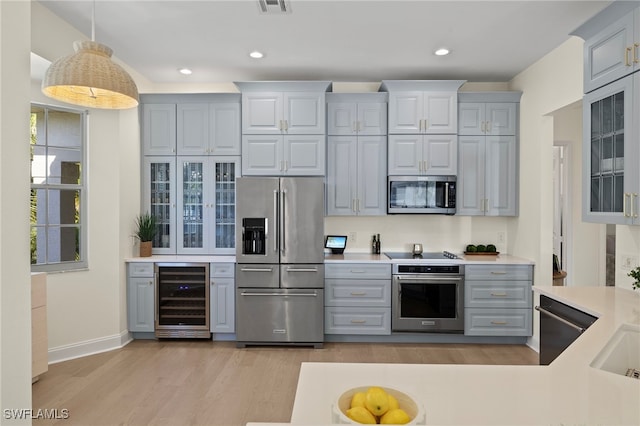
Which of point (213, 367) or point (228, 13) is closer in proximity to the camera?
point (228, 13)

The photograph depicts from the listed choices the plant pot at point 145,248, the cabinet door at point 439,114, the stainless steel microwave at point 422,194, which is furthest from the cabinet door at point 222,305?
the cabinet door at point 439,114

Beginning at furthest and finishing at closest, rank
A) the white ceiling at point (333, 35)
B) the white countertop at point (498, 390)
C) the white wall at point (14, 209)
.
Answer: the white ceiling at point (333, 35), the white wall at point (14, 209), the white countertop at point (498, 390)

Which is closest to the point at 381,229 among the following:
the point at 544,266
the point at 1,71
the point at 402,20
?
the point at 544,266

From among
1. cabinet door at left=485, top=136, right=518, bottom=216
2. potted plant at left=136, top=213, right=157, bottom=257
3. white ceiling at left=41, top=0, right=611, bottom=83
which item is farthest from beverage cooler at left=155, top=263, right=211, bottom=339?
cabinet door at left=485, top=136, right=518, bottom=216

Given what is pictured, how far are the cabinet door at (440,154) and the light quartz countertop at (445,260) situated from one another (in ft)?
3.10

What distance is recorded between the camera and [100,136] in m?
3.82

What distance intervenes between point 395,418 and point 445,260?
10.8 feet

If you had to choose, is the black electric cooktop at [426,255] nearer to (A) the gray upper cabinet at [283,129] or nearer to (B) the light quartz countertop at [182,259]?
(A) the gray upper cabinet at [283,129]

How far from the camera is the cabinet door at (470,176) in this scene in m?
4.30

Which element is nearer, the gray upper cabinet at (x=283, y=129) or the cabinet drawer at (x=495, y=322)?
the cabinet drawer at (x=495, y=322)

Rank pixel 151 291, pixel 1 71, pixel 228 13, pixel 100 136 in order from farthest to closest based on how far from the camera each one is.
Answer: pixel 151 291
pixel 100 136
pixel 228 13
pixel 1 71

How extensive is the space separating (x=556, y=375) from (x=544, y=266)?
2.96 metres

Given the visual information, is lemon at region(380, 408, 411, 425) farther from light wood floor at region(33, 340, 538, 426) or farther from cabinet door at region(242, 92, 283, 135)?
cabinet door at region(242, 92, 283, 135)

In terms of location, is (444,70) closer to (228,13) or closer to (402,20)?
→ (402,20)
